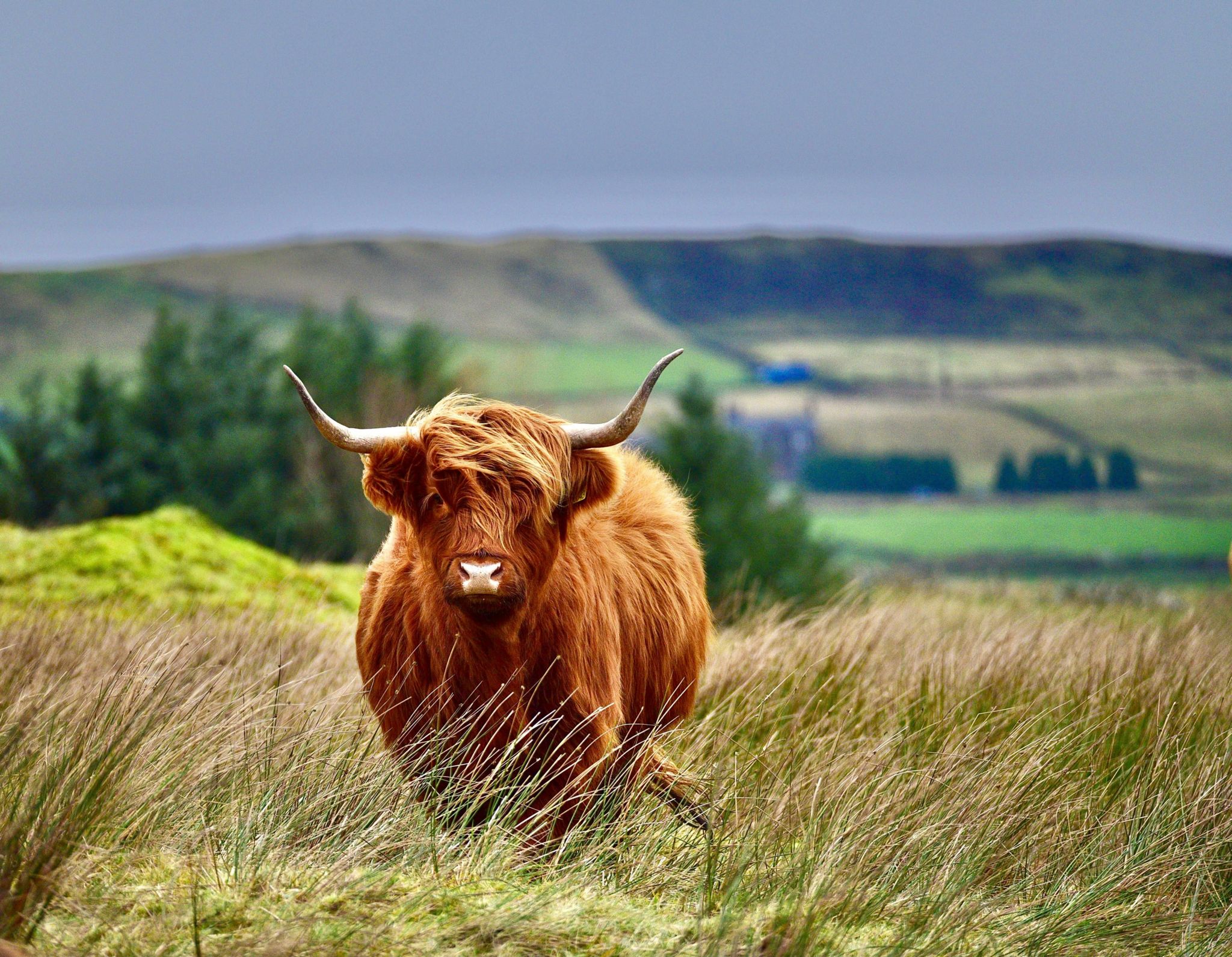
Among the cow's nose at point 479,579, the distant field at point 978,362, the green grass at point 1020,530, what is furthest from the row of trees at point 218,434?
the distant field at point 978,362

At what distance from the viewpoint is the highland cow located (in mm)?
4102

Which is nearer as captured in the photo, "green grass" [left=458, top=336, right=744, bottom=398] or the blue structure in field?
"green grass" [left=458, top=336, right=744, bottom=398]

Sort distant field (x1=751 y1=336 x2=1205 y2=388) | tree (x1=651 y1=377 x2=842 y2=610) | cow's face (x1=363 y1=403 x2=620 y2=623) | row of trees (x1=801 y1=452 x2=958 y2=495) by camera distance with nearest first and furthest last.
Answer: cow's face (x1=363 y1=403 x2=620 y2=623), tree (x1=651 y1=377 x2=842 y2=610), row of trees (x1=801 y1=452 x2=958 y2=495), distant field (x1=751 y1=336 x2=1205 y2=388)

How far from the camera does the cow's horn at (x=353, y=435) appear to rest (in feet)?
13.8

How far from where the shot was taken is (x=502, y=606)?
3979mm

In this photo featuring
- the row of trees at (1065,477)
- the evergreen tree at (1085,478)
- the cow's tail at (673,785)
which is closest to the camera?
the cow's tail at (673,785)

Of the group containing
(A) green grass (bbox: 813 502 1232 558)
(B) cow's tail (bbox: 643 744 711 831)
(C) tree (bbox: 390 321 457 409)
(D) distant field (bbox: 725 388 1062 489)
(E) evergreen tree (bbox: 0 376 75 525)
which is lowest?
(A) green grass (bbox: 813 502 1232 558)

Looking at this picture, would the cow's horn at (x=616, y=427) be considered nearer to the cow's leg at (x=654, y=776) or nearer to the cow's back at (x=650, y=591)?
the cow's back at (x=650, y=591)

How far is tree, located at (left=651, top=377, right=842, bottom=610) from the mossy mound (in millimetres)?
22789

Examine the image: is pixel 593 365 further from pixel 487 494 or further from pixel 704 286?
pixel 487 494

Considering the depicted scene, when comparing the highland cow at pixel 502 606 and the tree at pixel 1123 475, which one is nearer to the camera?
the highland cow at pixel 502 606

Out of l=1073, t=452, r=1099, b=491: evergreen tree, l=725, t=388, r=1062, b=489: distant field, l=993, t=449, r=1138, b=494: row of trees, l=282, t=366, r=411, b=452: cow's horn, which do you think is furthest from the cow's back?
l=1073, t=452, r=1099, b=491: evergreen tree

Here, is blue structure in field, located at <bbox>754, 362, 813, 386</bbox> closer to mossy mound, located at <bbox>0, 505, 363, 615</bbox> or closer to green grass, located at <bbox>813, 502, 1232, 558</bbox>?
green grass, located at <bbox>813, 502, 1232, 558</bbox>

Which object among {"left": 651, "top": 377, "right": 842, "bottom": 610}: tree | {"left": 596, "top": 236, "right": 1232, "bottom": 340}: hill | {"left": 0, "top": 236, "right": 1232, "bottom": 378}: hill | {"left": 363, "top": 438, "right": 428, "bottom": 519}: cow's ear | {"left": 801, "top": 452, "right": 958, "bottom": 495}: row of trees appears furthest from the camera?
{"left": 596, "top": 236, "right": 1232, "bottom": 340}: hill
